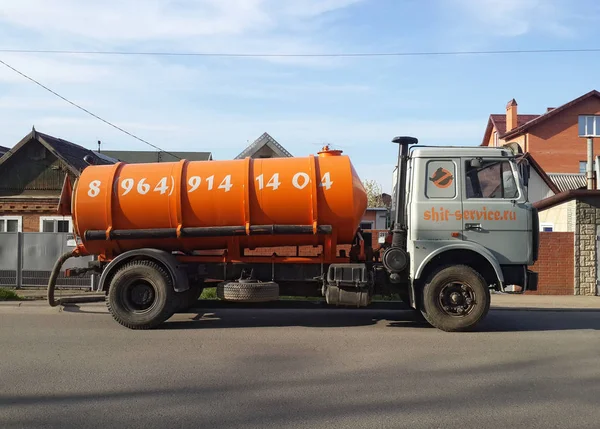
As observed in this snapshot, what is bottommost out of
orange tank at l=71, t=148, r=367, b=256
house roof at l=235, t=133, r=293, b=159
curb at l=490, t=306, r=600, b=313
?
curb at l=490, t=306, r=600, b=313

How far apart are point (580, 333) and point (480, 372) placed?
3.70 metres

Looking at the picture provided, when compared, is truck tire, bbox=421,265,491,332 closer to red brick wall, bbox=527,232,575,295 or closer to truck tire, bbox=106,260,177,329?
truck tire, bbox=106,260,177,329

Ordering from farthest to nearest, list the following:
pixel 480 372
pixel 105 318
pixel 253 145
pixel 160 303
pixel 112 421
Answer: pixel 253 145, pixel 105 318, pixel 160 303, pixel 480 372, pixel 112 421

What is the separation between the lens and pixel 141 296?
9.30 metres

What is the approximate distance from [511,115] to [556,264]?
1324 inches

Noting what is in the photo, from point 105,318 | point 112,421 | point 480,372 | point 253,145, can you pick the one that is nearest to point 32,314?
point 105,318

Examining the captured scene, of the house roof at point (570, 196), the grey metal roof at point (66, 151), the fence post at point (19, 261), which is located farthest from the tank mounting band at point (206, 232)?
the grey metal roof at point (66, 151)

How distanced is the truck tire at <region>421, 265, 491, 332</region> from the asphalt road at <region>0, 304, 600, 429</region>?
23cm

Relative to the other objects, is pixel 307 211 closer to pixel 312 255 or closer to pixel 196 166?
pixel 312 255

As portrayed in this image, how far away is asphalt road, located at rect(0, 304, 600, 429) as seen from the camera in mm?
5121

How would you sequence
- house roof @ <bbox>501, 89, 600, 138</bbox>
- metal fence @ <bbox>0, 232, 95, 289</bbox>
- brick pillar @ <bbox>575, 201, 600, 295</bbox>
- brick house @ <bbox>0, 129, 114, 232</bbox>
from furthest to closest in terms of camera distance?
house roof @ <bbox>501, 89, 600, 138</bbox> → brick house @ <bbox>0, 129, 114, 232</bbox> → brick pillar @ <bbox>575, 201, 600, 295</bbox> → metal fence @ <bbox>0, 232, 95, 289</bbox>

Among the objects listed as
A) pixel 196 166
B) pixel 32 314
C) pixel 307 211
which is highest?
pixel 196 166

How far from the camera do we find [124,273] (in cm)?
917

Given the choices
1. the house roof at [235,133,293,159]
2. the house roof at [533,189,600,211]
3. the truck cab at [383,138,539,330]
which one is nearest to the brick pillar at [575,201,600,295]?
the house roof at [533,189,600,211]
